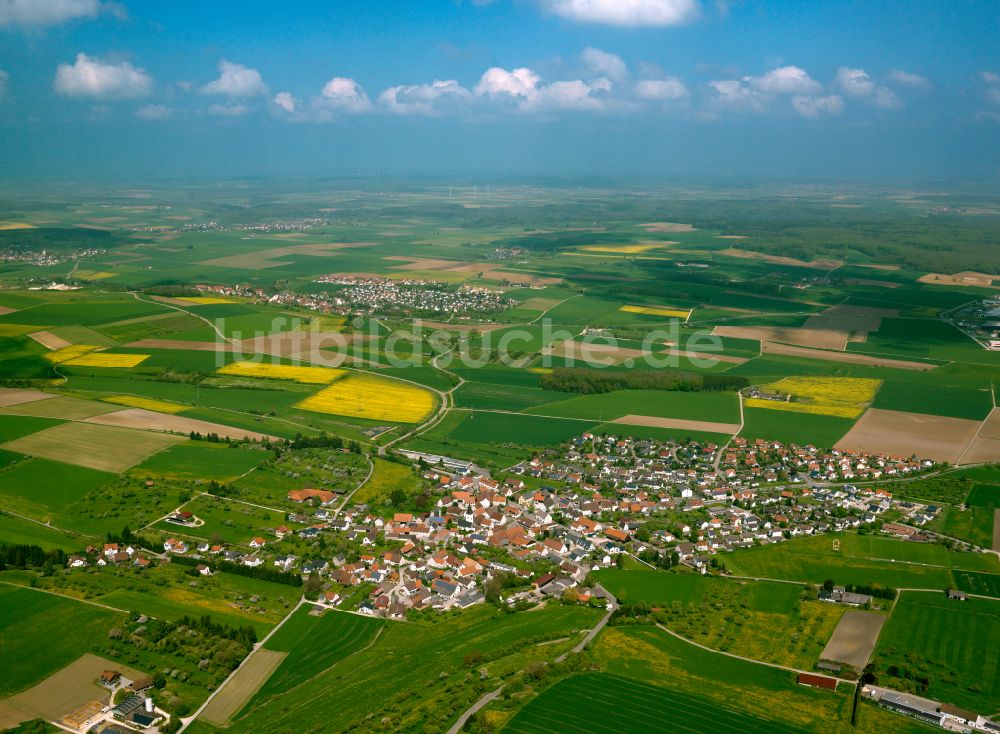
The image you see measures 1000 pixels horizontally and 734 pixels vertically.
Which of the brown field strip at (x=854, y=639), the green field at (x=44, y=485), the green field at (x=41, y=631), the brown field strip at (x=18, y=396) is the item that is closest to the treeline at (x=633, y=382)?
the green field at (x=44, y=485)

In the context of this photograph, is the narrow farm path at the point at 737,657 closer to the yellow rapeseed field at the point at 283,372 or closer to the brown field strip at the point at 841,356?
the yellow rapeseed field at the point at 283,372

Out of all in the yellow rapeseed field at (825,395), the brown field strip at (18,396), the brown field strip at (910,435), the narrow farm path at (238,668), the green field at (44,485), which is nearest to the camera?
the narrow farm path at (238,668)

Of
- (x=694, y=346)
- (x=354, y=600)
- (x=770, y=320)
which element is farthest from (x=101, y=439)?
(x=770, y=320)

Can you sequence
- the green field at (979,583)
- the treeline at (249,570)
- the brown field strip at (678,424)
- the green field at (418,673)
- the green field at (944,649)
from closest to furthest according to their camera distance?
1. the green field at (418,673)
2. the green field at (944,649)
3. the green field at (979,583)
4. the treeline at (249,570)
5. the brown field strip at (678,424)

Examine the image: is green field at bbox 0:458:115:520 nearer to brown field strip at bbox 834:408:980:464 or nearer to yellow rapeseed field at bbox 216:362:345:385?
yellow rapeseed field at bbox 216:362:345:385

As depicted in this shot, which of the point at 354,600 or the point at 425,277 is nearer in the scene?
the point at 354,600

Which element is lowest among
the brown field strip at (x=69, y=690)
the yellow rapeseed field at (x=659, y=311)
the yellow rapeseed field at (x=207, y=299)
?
the brown field strip at (x=69, y=690)

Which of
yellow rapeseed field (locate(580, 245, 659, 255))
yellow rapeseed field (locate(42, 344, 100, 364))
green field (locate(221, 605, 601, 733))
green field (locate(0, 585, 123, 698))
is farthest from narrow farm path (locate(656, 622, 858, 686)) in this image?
yellow rapeseed field (locate(580, 245, 659, 255))

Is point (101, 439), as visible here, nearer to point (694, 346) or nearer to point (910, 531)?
point (910, 531)
